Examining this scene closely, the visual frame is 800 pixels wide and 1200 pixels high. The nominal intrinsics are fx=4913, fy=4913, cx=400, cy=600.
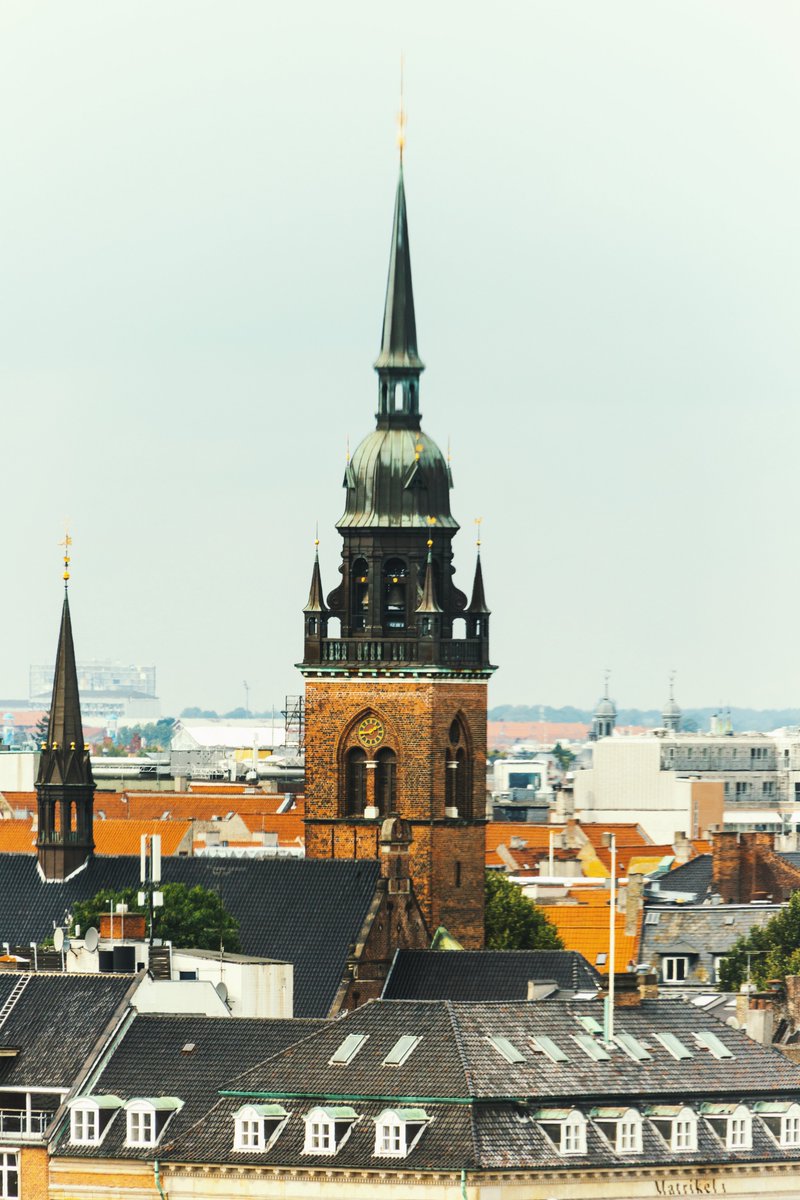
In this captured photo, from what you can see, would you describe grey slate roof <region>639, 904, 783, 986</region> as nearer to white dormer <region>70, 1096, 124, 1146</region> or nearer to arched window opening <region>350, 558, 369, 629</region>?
arched window opening <region>350, 558, 369, 629</region>

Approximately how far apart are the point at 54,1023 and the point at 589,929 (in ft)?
175

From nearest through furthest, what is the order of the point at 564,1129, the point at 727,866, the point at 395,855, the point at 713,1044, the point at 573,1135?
the point at 564,1129 → the point at 573,1135 → the point at 713,1044 → the point at 395,855 → the point at 727,866

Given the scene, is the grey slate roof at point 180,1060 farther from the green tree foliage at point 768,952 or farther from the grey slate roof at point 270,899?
the green tree foliage at point 768,952

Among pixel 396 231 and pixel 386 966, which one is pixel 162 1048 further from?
pixel 396 231

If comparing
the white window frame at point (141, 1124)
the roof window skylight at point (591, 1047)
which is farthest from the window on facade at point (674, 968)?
the white window frame at point (141, 1124)

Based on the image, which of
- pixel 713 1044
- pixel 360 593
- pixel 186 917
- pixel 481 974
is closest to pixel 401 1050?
pixel 713 1044

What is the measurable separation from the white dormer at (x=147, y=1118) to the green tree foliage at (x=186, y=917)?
94.5ft

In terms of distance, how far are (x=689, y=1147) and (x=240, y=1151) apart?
25.6 ft

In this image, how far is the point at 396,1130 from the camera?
82.9 m

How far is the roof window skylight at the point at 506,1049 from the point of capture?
86062 mm

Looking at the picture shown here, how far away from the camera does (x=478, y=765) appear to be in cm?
13625

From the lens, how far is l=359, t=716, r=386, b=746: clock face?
134 meters

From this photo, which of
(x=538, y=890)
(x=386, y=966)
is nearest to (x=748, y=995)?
(x=386, y=966)

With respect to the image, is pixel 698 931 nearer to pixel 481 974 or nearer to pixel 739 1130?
pixel 481 974
